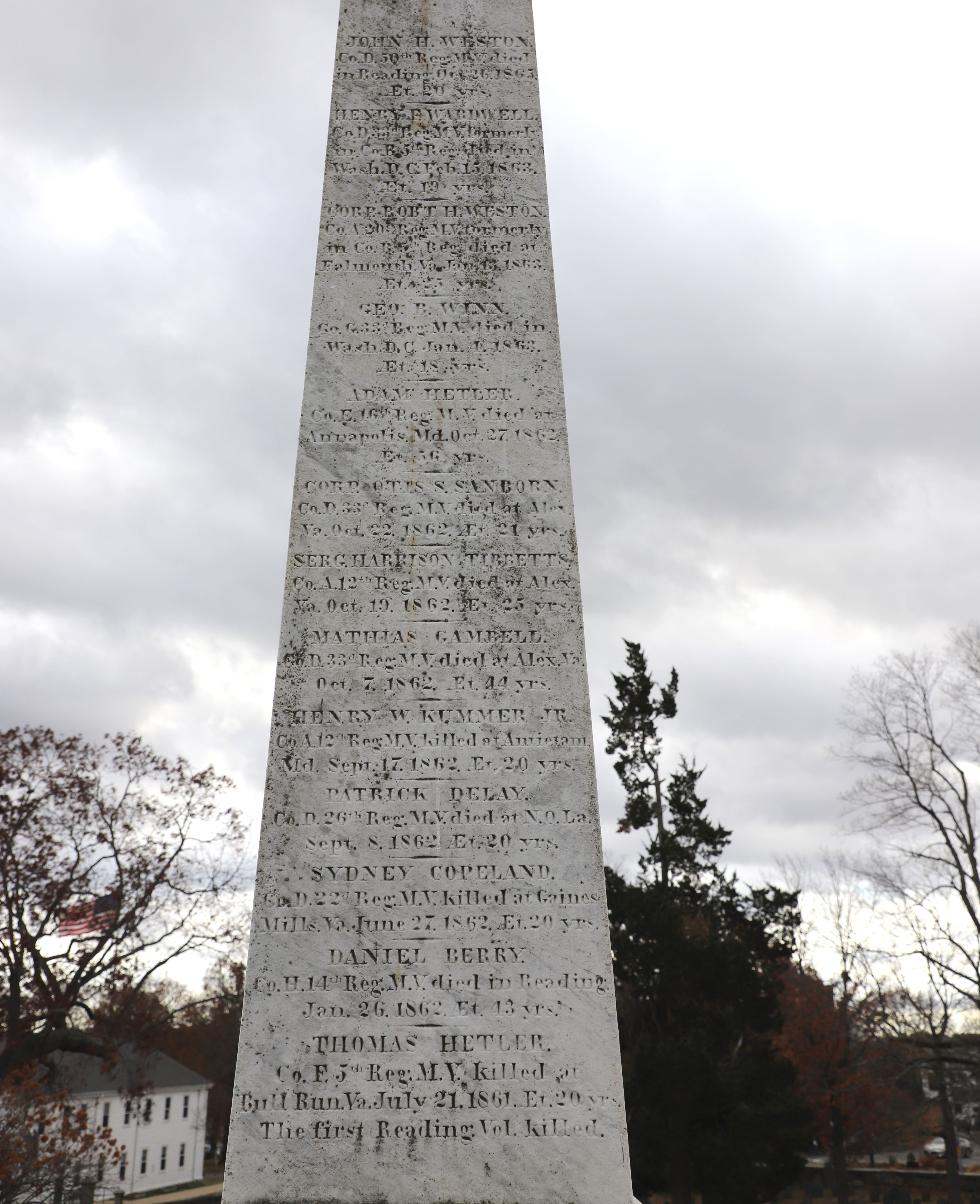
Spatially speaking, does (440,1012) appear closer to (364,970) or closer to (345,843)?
(364,970)

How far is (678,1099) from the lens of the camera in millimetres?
23750

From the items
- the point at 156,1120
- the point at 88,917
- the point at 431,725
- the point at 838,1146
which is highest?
the point at 88,917

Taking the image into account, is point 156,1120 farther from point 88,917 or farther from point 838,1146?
point 838,1146

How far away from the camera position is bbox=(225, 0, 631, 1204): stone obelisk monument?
5.26 meters

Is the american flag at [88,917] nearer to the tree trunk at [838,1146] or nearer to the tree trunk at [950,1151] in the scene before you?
the tree trunk at [950,1151]

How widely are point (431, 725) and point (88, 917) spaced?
23.0m

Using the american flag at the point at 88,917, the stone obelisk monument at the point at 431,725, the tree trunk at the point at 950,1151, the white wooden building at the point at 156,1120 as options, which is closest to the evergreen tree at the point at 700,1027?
the tree trunk at the point at 950,1151

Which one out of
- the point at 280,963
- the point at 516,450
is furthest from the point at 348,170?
the point at 280,963

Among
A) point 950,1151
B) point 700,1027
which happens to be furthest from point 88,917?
point 950,1151

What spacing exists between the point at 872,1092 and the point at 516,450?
4139 centimetres

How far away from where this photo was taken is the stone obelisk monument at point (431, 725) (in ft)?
17.3

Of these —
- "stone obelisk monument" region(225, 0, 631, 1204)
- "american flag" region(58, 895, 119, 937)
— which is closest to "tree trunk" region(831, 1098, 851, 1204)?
"american flag" region(58, 895, 119, 937)

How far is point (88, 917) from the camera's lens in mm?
25766

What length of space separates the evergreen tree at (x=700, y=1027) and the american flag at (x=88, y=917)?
12.5 meters
